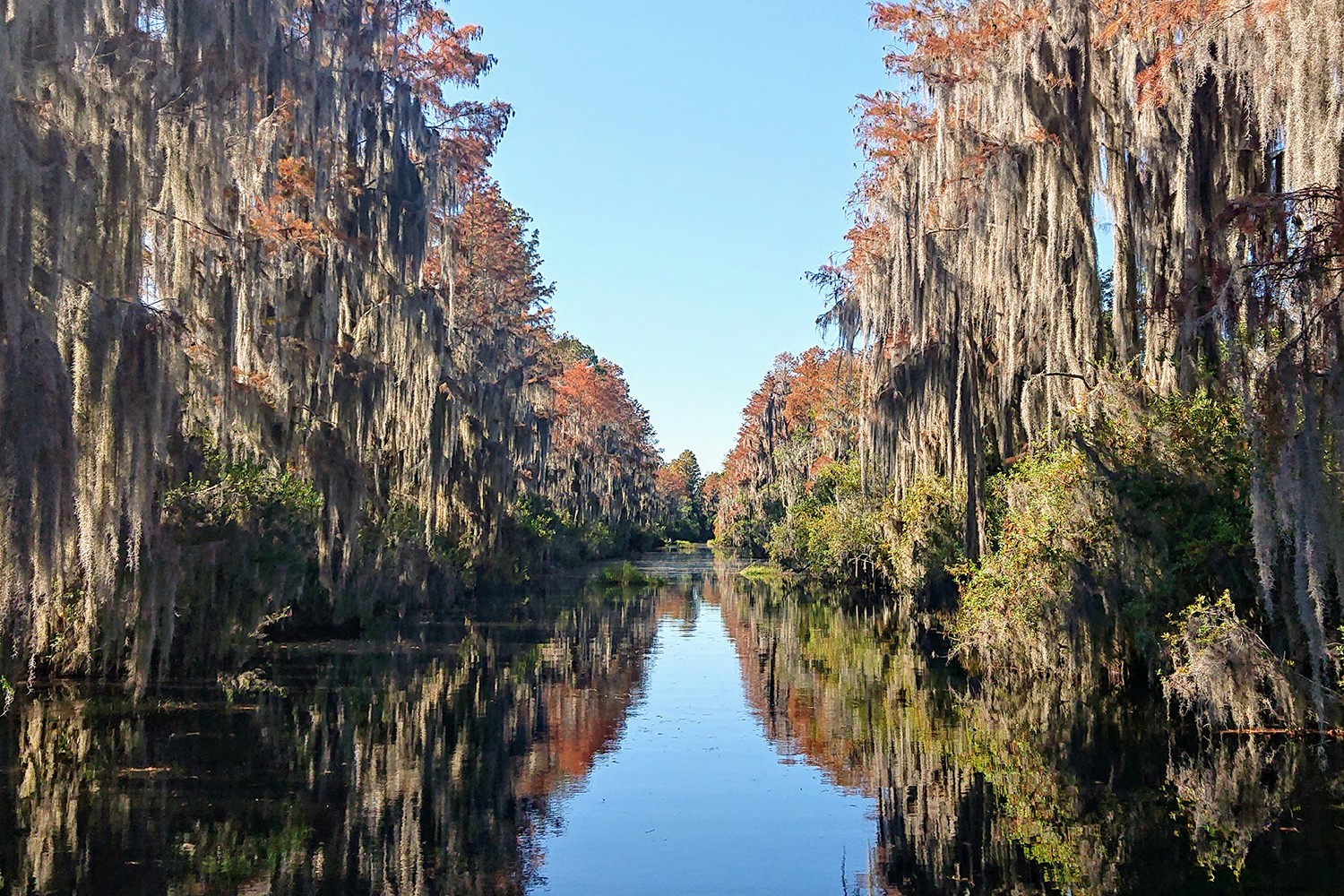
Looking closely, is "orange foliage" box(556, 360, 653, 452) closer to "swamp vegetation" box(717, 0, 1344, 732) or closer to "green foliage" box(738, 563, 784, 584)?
"green foliage" box(738, 563, 784, 584)

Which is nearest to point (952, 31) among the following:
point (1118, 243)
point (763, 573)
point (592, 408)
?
point (1118, 243)

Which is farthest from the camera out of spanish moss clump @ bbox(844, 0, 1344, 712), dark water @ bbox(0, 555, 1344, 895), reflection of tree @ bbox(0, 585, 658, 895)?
dark water @ bbox(0, 555, 1344, 895)

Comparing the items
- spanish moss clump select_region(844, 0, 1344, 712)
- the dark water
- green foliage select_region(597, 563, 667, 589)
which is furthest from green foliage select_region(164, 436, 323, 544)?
green foliage select_region(597, 563, 667, 589)

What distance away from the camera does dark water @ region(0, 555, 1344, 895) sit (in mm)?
7609

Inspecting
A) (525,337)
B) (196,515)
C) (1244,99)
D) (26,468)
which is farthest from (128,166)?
(525,337)

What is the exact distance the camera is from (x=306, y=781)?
9836 millimetres

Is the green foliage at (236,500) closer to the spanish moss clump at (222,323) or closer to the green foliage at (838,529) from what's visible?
the spanish moss clump at (222,323)

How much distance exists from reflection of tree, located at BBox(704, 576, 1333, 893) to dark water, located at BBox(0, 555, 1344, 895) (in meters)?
0.04

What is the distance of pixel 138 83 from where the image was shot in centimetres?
1036

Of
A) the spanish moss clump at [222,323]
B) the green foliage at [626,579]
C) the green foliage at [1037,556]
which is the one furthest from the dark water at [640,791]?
the green foliage at [626,579]

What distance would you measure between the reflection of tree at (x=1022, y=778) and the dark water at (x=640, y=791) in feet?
0.12

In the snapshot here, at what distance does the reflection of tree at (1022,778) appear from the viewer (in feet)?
25.9

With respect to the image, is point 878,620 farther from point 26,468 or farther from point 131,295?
point 26,468

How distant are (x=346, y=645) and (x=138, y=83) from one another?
11.9 metres
